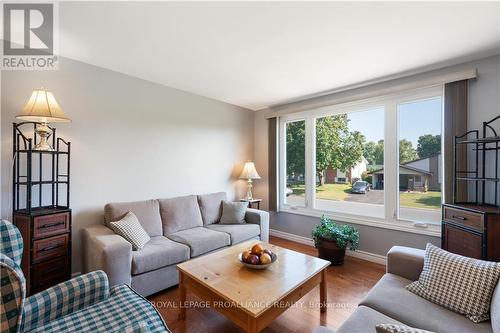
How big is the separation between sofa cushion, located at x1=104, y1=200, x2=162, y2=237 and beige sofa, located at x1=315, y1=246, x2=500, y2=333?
219 centimetres

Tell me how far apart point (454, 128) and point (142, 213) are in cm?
367

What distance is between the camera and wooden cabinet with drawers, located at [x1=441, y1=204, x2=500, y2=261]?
1.93 metres

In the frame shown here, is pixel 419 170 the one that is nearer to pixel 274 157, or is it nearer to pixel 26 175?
pixel 274 157

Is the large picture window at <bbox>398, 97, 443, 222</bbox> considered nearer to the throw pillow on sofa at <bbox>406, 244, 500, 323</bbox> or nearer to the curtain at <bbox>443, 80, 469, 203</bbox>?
the curtain at <bbox>443, 80, 469, 203</bbox>

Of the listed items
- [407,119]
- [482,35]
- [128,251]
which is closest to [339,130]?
[407,119]

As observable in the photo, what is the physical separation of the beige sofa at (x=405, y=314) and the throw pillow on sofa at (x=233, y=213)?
2108 mm

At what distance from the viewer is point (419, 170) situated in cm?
291

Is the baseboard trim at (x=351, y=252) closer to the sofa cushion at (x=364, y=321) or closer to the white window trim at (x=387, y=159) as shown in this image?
the white window trim at (x=387, y=159)

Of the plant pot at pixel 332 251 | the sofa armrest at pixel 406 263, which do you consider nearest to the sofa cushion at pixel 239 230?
the plant pot at pixel 332 251

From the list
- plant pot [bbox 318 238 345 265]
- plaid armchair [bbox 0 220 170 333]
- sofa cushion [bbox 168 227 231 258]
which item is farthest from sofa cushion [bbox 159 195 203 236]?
plant pot [bbox 318 238 345 265]

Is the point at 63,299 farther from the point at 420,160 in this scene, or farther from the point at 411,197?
the point at 420,160

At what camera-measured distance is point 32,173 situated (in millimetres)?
2322

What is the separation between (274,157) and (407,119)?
2.08 m

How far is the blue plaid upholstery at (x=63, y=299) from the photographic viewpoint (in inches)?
→ 49.7
